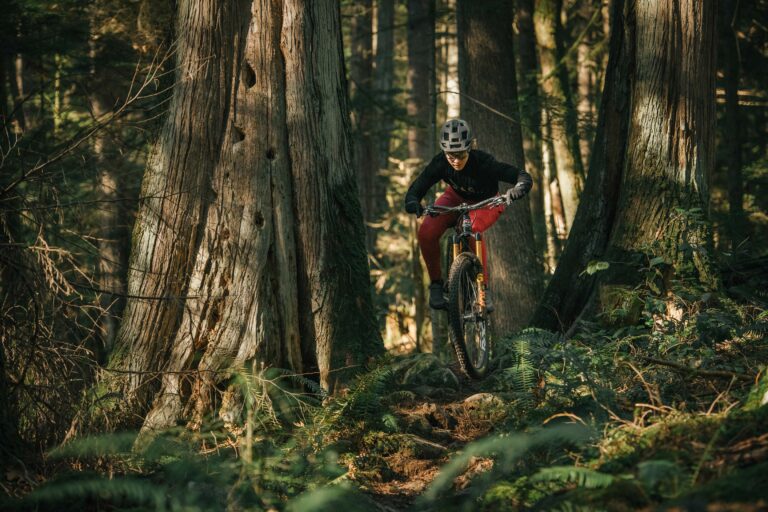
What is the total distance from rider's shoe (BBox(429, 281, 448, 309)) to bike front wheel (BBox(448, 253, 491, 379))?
21 cm

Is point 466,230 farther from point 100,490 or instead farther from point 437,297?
point 100,490

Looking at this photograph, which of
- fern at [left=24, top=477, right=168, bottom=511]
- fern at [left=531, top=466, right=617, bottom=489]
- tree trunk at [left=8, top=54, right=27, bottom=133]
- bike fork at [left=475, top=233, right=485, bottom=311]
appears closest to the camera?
fern at [left=531, top=466, right=617, bottom=489]

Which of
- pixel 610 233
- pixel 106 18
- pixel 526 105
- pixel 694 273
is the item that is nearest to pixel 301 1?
pixel 610 233

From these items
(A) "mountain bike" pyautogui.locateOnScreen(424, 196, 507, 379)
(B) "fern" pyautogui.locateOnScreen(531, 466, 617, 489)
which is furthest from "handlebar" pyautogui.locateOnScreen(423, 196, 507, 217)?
(B) "fern" pyautogui.locateOnScreen(531, 466, 617, 489)

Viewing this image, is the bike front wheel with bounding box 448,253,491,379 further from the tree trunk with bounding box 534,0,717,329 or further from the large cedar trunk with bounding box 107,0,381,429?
the large cedar trunk with bounding box 107,0,381,429

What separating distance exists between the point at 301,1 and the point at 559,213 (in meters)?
14.0

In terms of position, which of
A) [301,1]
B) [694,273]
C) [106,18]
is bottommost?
[694,273]

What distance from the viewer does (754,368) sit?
18.1 ft

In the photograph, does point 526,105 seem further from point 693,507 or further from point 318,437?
point 693,507

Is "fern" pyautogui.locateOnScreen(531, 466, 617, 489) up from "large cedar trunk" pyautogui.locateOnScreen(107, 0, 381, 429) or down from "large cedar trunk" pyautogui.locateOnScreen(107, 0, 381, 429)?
down

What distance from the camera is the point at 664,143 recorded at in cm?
817

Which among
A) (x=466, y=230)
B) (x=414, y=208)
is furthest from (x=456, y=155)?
(x=466, y=230)

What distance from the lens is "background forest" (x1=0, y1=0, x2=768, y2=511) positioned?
4.05 metres

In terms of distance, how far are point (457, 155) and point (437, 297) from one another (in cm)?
153
